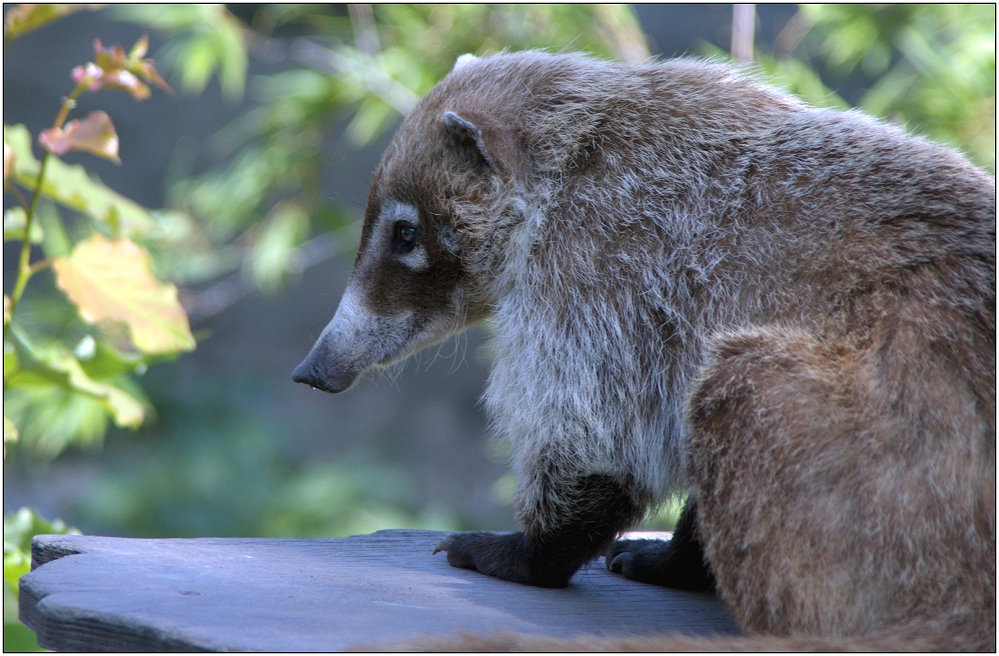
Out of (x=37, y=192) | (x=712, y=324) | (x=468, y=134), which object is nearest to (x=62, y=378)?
(x=37, y=192)

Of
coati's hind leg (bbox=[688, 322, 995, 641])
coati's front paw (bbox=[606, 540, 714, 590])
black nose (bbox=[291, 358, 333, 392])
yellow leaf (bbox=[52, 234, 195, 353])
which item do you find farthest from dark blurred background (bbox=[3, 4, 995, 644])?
coati's hind leg (bbox=[688, 322, 995, 641])

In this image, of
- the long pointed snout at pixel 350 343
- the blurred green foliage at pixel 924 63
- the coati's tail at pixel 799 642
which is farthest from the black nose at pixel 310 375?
the blurred green foliage at pixel 924 63

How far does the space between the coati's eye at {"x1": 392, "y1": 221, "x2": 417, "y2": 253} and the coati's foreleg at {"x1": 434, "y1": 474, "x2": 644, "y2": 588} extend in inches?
31.3

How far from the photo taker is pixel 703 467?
2.01m

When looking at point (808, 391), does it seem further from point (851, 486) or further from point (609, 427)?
point (609, 427)

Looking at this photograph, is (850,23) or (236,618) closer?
(236,618)

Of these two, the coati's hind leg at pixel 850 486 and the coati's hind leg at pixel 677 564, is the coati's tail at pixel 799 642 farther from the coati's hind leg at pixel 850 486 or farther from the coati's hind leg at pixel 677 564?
the coati's hind leg at pixel 677 564

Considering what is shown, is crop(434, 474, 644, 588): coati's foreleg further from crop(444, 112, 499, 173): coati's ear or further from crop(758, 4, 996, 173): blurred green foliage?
crop(758, 4, 996, 173): blurred green foliage

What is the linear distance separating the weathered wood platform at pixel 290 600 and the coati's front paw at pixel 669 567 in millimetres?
47

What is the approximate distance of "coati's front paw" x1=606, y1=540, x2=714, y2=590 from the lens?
270 centimetres

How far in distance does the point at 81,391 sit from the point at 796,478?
6.00 ft

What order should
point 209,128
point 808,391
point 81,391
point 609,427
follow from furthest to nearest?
point 209,128
point 81,391
point 609,427
point 808,391

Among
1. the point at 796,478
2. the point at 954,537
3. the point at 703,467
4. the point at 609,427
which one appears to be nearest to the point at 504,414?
the point at 609,427

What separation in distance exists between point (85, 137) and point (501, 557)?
1.54 m
